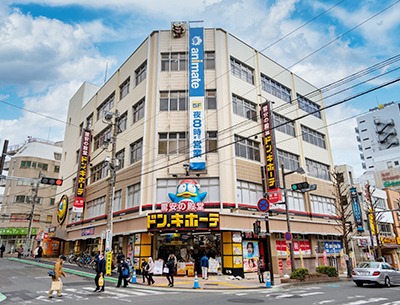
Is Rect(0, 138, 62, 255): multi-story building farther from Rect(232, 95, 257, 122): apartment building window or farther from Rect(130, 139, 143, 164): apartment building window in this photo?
Rect(232, 95, 257, 122): apartment building window

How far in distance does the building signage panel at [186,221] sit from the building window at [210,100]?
30.9 feet

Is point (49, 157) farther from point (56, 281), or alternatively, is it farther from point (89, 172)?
point (56, 281)

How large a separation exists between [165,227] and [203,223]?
2.70 meters

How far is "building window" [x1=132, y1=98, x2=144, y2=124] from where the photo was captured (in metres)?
27.9

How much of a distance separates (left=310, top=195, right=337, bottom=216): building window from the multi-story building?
46.2 meters

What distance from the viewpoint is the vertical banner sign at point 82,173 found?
33625 millimetres

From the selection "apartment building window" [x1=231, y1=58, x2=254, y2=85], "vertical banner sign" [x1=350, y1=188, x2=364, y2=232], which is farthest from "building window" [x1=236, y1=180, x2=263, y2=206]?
"vertical banner sign" [x1=350, y1=188, x2=364, y2=232]

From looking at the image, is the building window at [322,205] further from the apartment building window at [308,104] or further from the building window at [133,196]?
the building window at [133,196]

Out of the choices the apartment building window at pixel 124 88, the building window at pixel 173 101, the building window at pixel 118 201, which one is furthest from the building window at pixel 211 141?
the apartment building window at pixel 124 88

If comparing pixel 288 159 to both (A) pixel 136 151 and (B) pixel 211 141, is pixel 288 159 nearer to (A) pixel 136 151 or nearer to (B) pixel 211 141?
(B) pixel 211 141

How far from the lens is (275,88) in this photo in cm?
3238

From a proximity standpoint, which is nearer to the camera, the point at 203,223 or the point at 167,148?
the point at 203,223

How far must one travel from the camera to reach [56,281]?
1212 centimetres

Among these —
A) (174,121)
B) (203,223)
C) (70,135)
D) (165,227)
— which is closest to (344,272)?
(203,223)
